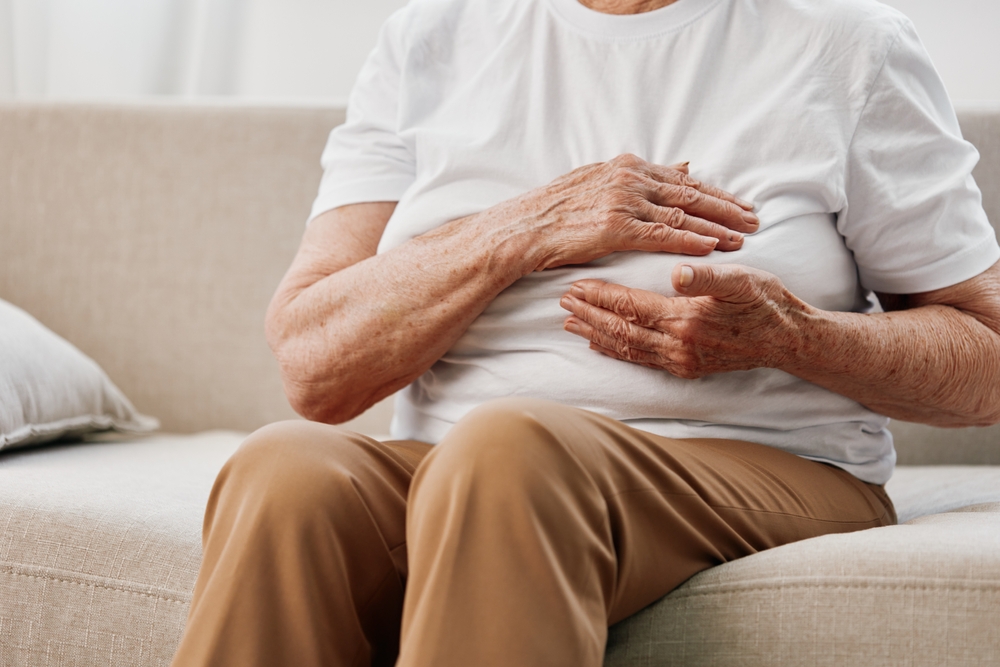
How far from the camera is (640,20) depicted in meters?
0.93

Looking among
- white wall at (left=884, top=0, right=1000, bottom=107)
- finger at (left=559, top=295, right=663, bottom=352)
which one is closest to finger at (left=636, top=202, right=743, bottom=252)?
finger at (left=559, top=295, right=663, bottom=352)

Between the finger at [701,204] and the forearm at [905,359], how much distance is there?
0.37 feet

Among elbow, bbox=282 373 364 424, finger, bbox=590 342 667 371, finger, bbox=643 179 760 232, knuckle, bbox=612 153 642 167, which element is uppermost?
knuckle, bbox=612 153 642 167

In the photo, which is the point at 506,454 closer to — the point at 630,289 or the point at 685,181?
the point at 630,289

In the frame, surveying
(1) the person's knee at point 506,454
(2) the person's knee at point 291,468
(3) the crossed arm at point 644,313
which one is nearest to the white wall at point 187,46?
(3) the crossed arm at point 644,313

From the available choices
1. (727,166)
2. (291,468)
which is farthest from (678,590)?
(727,166)

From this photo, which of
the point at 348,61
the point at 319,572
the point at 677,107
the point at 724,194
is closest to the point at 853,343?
the point at 724,194

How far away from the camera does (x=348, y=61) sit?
182cm

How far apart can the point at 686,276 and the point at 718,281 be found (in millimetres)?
40

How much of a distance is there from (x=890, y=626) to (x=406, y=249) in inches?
22.6

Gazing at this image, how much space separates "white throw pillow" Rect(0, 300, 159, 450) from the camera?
113 cm

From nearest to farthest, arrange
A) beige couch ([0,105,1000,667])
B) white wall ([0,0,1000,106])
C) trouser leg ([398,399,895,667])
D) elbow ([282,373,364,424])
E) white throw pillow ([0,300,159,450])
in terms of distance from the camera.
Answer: trouser leg ([398,399,895,667]) → beige couch ([0,105,1000,667]) → elbow ([282,373,364,424]) → white throw pillow ([0,300,159,450]) → white wall ([0,0,1000,106])

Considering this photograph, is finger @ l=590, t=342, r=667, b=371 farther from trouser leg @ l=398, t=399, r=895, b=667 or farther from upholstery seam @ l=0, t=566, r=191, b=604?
upholstery seam @ l=0, t=566, r=191, b=604

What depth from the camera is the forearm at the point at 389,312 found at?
33.8 inches
